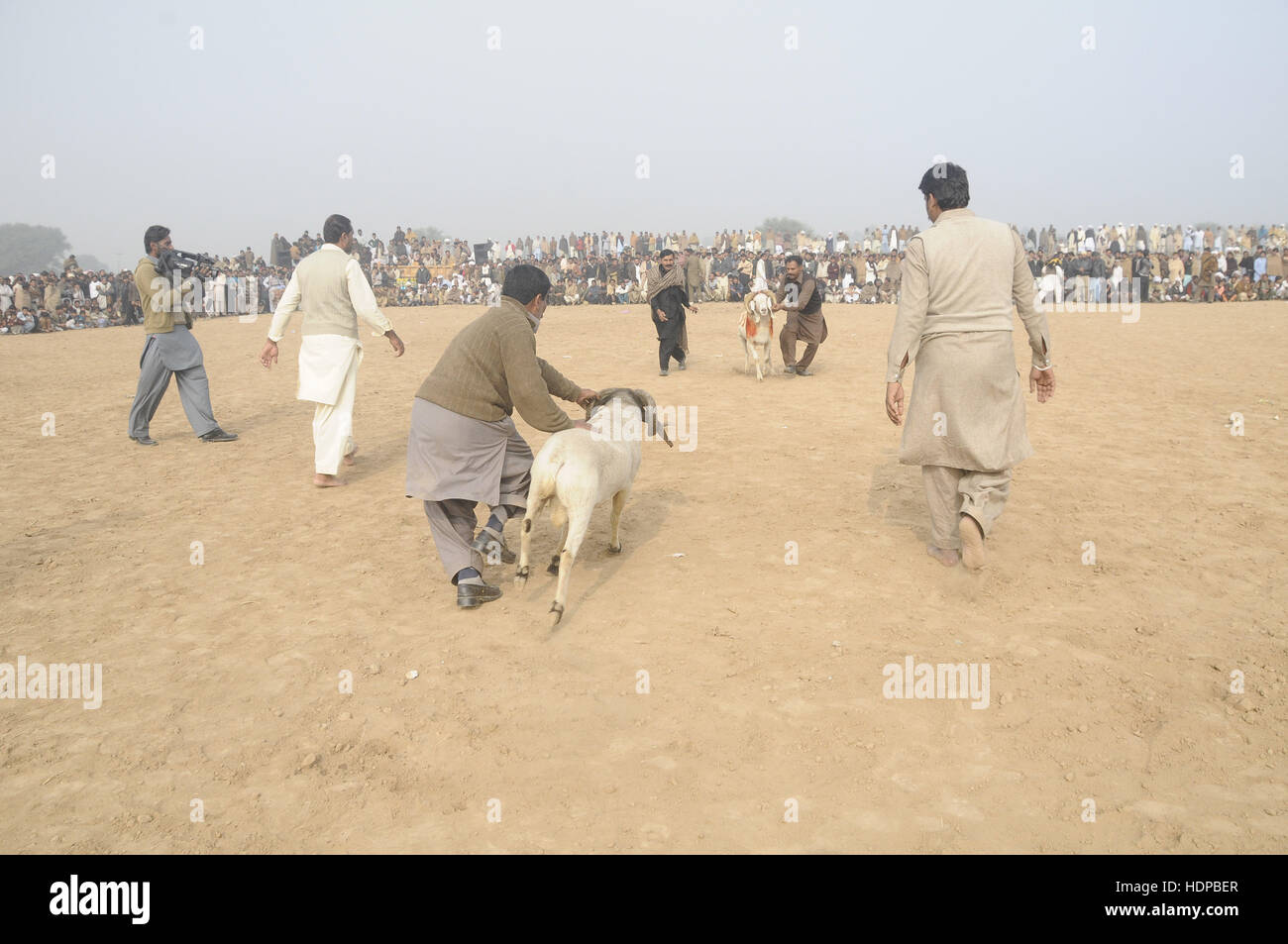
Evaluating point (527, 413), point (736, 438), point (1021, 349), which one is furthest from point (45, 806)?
point (1021, 349)

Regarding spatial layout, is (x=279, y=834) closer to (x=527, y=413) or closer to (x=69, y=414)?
(x=527, y=413)

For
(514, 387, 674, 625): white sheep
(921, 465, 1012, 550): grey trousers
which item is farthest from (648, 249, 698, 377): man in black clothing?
(921, 465, 1012, 550): grey trousers

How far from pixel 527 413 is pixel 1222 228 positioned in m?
38.1

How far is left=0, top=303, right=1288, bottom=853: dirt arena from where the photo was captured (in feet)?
10.2

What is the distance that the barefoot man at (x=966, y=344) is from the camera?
493 centimetres

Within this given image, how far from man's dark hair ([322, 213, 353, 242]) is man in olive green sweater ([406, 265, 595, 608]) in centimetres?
317

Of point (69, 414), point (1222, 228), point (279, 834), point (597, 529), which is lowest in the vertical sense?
point (279, 834)

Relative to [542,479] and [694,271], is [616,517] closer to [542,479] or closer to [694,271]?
[542,479]

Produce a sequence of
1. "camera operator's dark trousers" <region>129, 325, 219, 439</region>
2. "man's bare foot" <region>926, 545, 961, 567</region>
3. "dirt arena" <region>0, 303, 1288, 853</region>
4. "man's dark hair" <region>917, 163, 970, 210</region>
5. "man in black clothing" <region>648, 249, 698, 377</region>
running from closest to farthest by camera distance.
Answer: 1. "dirt arena" <region>0, 303, 1288, 853</region>
2. "man's dark hair" <region>917, 163, 970, 210</region>
3. "man's bare foot" <region>926, 545, 961, 567</region>
4. "camera operator's dark trousers" <region>129, 325, 219, 439</region>
5. "man in black clothing" <region>648, 249, 698, 377</region>

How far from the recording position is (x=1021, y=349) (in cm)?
1552

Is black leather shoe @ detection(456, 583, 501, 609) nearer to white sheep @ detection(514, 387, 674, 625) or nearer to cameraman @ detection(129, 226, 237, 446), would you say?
white sheep @ detection(514, 387, 674, 625)

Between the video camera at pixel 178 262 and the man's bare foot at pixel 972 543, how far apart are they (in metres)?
7.75

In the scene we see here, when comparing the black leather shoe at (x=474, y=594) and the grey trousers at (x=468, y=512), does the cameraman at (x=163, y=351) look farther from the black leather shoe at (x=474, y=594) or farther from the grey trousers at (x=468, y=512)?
the black leather shoe at (x=474, y=594)

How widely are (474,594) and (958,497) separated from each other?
296 centimetres
